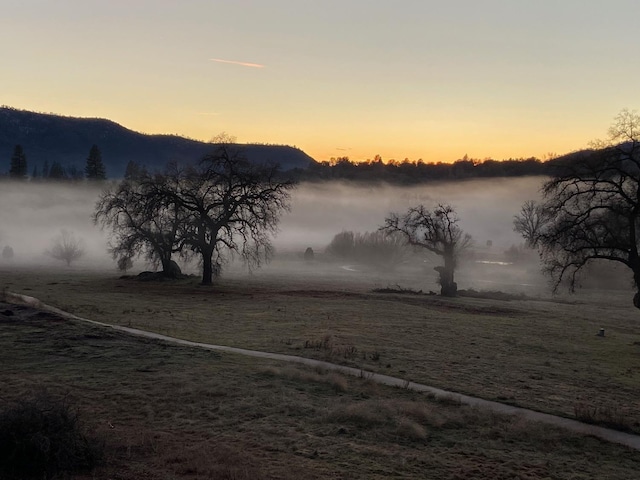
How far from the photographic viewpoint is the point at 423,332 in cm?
2803

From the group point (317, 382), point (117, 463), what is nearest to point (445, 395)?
point (317, 382)

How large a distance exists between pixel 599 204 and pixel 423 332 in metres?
11.8

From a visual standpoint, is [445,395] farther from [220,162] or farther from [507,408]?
[220,162]

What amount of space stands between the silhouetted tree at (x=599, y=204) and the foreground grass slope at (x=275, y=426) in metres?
17.6

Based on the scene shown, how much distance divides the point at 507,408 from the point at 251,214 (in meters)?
36.5

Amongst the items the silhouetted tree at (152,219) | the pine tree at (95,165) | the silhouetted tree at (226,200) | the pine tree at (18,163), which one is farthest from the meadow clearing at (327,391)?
the pine tree at (18,163)

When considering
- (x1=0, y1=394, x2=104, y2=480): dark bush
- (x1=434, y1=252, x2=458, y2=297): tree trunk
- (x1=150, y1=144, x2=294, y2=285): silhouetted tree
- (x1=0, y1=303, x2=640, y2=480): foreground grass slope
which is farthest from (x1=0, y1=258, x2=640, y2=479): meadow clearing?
(x1=434, y1=252, x2=458, y2=297): tree trunk

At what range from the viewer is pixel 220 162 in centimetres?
4903

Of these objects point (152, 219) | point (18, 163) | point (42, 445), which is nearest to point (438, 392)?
point (42, 445)

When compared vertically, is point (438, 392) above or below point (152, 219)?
below

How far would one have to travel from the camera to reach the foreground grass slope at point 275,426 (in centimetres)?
1020

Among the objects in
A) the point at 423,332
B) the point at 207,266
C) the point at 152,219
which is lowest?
the point at 423,332

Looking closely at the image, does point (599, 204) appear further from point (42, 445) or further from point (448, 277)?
point (42, 445)

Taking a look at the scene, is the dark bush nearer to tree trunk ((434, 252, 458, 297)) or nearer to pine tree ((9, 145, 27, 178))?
tree trunk ((434, 252, 458, 297))
